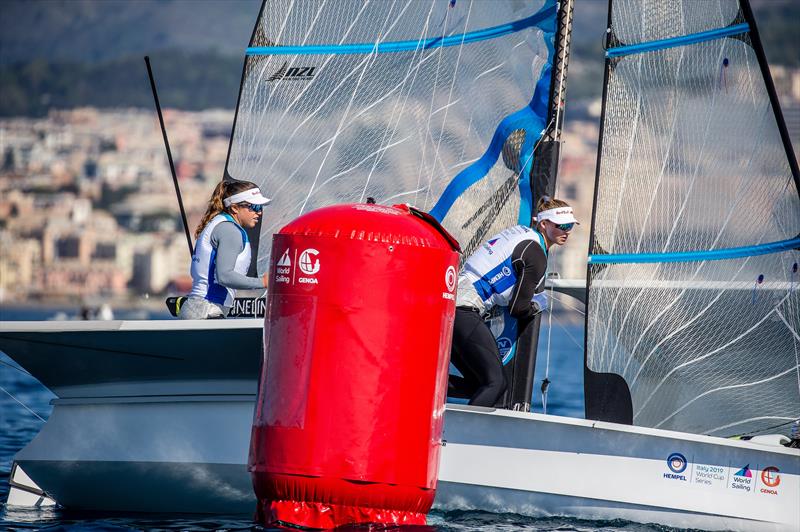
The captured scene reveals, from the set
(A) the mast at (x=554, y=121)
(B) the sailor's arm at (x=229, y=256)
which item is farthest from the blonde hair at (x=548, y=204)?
(B) the sailor's arm at (x=229, y=256)

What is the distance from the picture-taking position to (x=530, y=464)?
6.78m

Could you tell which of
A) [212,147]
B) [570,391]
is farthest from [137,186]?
[570,391]

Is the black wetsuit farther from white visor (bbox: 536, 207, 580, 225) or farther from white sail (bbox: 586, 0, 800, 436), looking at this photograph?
white sail (bbox: 586, 0, 800, 436)

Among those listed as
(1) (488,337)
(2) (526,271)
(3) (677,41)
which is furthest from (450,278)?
(3) (677,41)

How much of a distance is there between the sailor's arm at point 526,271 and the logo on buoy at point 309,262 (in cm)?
143

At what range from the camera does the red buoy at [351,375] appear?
5523 millimetres

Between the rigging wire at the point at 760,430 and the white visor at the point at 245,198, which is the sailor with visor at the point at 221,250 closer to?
the white visor at the point at 245,198

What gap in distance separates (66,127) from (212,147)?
18.3 metres

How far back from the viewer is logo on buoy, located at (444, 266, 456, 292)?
5797 millimetres

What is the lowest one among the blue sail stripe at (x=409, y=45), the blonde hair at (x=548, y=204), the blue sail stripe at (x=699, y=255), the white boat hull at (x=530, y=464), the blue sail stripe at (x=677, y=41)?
the white boat hull at (x=530, y=464)

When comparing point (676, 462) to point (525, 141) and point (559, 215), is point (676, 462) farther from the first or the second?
point (525, 141)

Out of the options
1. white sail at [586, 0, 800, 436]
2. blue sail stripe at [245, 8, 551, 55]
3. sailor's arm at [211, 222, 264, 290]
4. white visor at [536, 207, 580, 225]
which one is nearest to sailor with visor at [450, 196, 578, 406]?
white visor at [536, 207, 580, 225]

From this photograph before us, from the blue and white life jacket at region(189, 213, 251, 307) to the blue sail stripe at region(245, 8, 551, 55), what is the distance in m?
2.18

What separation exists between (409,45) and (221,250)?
2.45 meters
